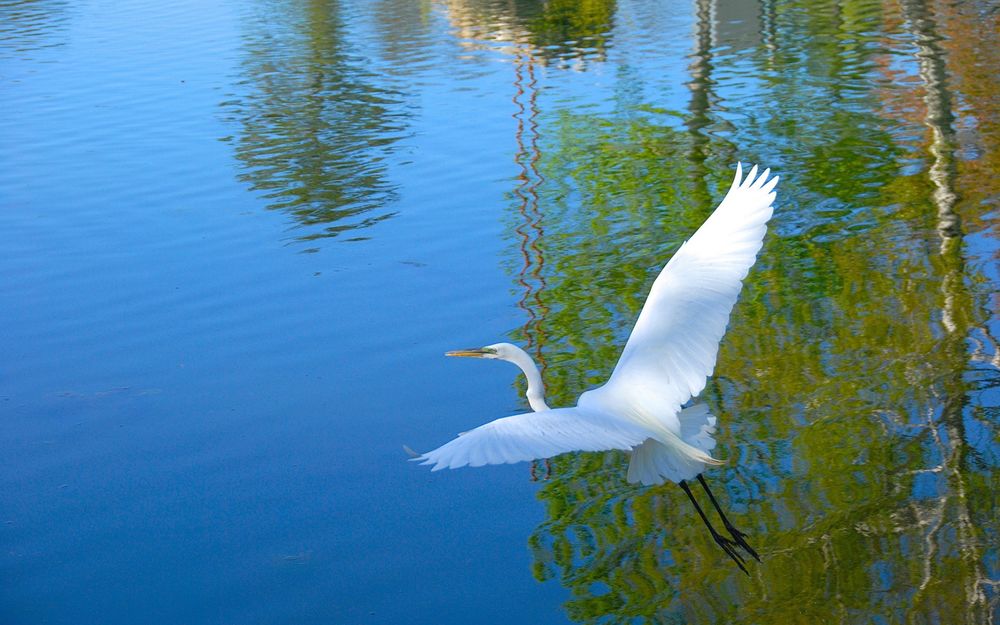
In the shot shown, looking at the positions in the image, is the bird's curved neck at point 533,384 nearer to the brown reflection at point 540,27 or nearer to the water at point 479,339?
the water at point 479,339

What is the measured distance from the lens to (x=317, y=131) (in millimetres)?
14195

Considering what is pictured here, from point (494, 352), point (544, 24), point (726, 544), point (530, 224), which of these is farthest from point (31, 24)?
point (726, 544)

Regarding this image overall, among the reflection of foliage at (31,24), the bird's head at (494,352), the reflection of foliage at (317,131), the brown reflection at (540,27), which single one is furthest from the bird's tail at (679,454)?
the reflection of foliage at (31,24)

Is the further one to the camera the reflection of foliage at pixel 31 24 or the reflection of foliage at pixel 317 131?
the reflection of foliage at pixel 31 24

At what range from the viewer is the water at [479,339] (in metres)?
5.10

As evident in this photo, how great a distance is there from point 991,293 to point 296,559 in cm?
479

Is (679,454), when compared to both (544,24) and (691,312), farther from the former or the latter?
(544,24)

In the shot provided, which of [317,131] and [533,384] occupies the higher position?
[533,384]

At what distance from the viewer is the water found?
510 centimetres

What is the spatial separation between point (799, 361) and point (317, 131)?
8.71 metres

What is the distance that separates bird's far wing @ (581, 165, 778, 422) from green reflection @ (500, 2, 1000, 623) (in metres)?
0.79

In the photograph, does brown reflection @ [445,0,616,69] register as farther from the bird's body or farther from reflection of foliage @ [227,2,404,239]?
the bird's body

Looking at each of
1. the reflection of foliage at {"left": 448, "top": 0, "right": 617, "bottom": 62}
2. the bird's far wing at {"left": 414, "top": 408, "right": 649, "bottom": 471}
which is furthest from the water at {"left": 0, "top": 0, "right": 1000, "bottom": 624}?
the reflection of foliage at {"left": 448, "top": 0, "right": 617, "bottom": 62}

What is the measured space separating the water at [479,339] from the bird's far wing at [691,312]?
2.61 ft
